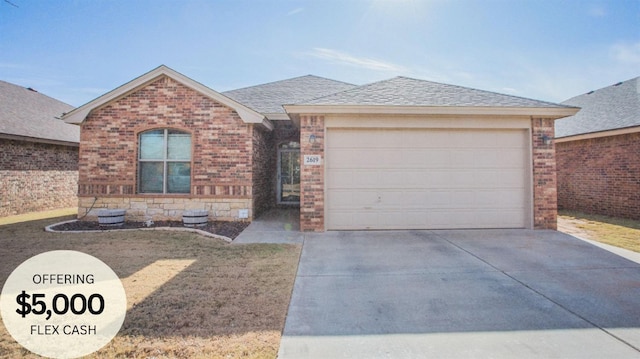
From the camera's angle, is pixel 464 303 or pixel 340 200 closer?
pixel 464 303

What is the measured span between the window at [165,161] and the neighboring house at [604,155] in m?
13.5

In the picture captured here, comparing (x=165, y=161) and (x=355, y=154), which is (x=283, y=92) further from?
(x=355, y=154)

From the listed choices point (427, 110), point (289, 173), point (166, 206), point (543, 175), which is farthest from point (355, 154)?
point (166, 206)

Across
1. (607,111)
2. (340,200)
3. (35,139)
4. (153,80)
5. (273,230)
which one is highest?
(153,80)

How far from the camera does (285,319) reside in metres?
3.15

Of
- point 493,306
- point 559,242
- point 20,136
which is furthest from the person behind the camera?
point 20,136

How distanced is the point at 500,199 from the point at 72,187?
51.7ft

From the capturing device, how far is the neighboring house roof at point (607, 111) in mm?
10469

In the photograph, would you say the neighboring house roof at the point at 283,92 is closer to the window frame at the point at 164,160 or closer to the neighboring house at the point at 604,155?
the window frame at the point at 164,160

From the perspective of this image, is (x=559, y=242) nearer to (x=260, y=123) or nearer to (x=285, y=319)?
(x=285, y=319)

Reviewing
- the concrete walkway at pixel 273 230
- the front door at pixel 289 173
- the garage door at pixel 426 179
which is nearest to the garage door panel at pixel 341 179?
the garage door at pixel 426 179

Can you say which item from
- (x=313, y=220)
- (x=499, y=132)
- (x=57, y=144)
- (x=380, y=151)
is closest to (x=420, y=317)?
(x=313, y=220)

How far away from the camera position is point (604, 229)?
8133 millimetres

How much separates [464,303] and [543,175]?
5.98 metres
